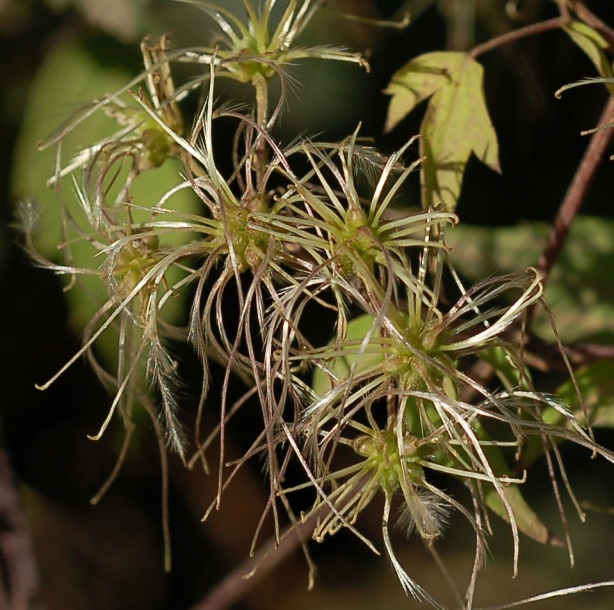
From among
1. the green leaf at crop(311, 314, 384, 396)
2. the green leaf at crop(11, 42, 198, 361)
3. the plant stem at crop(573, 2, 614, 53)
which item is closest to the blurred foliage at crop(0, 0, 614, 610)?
the green leaf at crop(11, 42, 198, 361)

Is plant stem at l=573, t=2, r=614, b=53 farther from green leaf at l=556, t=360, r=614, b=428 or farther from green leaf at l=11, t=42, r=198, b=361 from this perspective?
green leaf at l=11, t=42, r=198, b=361

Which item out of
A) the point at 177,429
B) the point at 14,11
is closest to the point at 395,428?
the point at 177,429

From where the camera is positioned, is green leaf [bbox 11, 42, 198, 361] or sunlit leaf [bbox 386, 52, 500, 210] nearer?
sunlit leaf [bbox 386, 52, 500, 210]

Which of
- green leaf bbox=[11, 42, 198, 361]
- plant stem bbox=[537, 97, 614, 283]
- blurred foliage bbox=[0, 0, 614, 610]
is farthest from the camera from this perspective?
blurred foliage bbox=[0, 0, 614, 610]

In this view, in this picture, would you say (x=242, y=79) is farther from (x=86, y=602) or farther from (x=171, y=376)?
(x=86, y=602)

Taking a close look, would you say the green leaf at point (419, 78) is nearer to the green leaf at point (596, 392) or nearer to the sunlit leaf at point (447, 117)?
the sunlit leaf at point (447, 117)

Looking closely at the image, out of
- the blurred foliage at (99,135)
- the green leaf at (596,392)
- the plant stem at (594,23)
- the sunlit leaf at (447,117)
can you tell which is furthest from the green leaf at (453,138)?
the blurred foliage at (99,135)

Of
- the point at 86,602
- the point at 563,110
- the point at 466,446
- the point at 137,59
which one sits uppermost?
the point at 137,59
